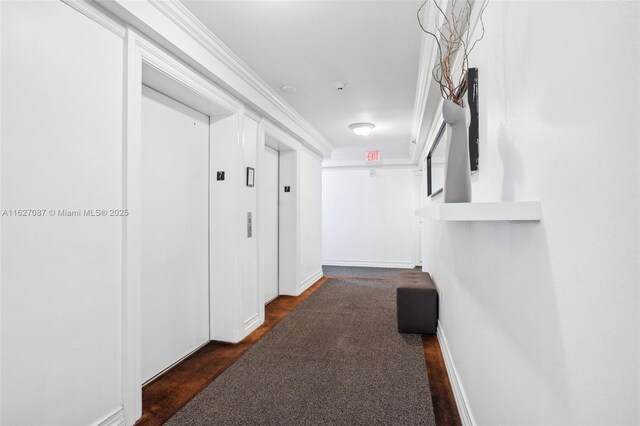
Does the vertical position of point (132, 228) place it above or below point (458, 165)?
below

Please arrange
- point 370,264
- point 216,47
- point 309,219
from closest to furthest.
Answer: point 216,47 → point 309,219 → point 370,264

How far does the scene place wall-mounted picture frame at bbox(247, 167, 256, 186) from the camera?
3.15 metres

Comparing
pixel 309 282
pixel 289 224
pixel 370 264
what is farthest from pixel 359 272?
pixel 289 224

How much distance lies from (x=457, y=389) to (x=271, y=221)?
302 cm

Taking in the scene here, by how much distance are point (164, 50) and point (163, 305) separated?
182 centimetres

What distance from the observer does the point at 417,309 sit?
3.15 metres

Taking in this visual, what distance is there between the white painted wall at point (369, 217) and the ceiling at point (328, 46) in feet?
10.9

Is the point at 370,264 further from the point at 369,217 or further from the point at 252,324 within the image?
the point at 252,324

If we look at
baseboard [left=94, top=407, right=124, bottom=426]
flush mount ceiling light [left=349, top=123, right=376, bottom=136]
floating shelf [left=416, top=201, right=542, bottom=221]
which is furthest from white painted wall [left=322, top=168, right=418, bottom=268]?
floating shelf [left=416, top=201, right=542, bottom=221]

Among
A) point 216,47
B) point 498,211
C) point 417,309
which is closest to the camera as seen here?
point 498,211

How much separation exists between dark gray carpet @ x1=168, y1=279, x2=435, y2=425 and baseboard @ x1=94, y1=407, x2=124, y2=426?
270mm

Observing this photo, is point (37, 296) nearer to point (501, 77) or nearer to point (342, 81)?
point (501, 77)

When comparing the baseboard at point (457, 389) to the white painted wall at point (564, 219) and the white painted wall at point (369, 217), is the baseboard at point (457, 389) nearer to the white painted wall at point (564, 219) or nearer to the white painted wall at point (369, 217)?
the white painted wall at point (564, 219)

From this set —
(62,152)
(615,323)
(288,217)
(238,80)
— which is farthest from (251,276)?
(615,323)
